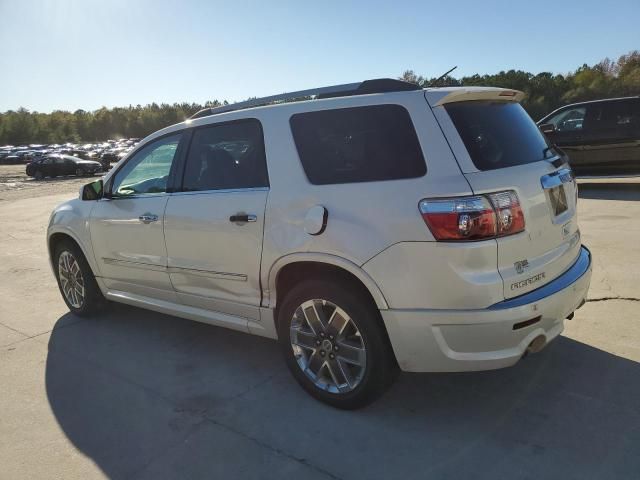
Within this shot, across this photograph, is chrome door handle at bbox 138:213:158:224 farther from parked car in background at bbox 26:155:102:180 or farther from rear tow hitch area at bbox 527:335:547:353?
parked car in background at bbox 26:155:102:180

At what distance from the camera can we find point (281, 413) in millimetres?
3113

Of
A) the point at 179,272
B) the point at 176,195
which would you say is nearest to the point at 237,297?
the point at 179,272

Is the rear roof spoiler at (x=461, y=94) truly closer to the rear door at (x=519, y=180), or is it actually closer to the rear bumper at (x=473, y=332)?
the rear door at (x=519, y=180)

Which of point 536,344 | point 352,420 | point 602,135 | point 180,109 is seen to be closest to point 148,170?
point 352,420

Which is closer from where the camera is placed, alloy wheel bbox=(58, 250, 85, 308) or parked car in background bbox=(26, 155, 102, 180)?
alloy wheel bbox=(58, 250, 85, 308)

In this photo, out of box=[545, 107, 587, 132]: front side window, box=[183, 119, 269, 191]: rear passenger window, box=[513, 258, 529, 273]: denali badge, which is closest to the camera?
box=[513, 258, 529, 273]: denali badge

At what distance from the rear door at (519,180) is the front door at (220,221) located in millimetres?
1276

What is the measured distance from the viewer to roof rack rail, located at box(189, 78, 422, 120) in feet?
9.77

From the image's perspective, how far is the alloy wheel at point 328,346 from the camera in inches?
117


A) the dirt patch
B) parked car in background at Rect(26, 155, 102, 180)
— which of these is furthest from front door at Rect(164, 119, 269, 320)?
parked car in background at Rect(26, 155, 102, 180)

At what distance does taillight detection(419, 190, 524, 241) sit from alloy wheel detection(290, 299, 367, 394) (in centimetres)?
76

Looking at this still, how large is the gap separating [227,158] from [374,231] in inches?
55.8

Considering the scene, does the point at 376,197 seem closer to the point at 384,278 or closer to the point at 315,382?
the point at 384,278

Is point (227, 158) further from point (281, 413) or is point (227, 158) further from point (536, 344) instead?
point (536, 344)
